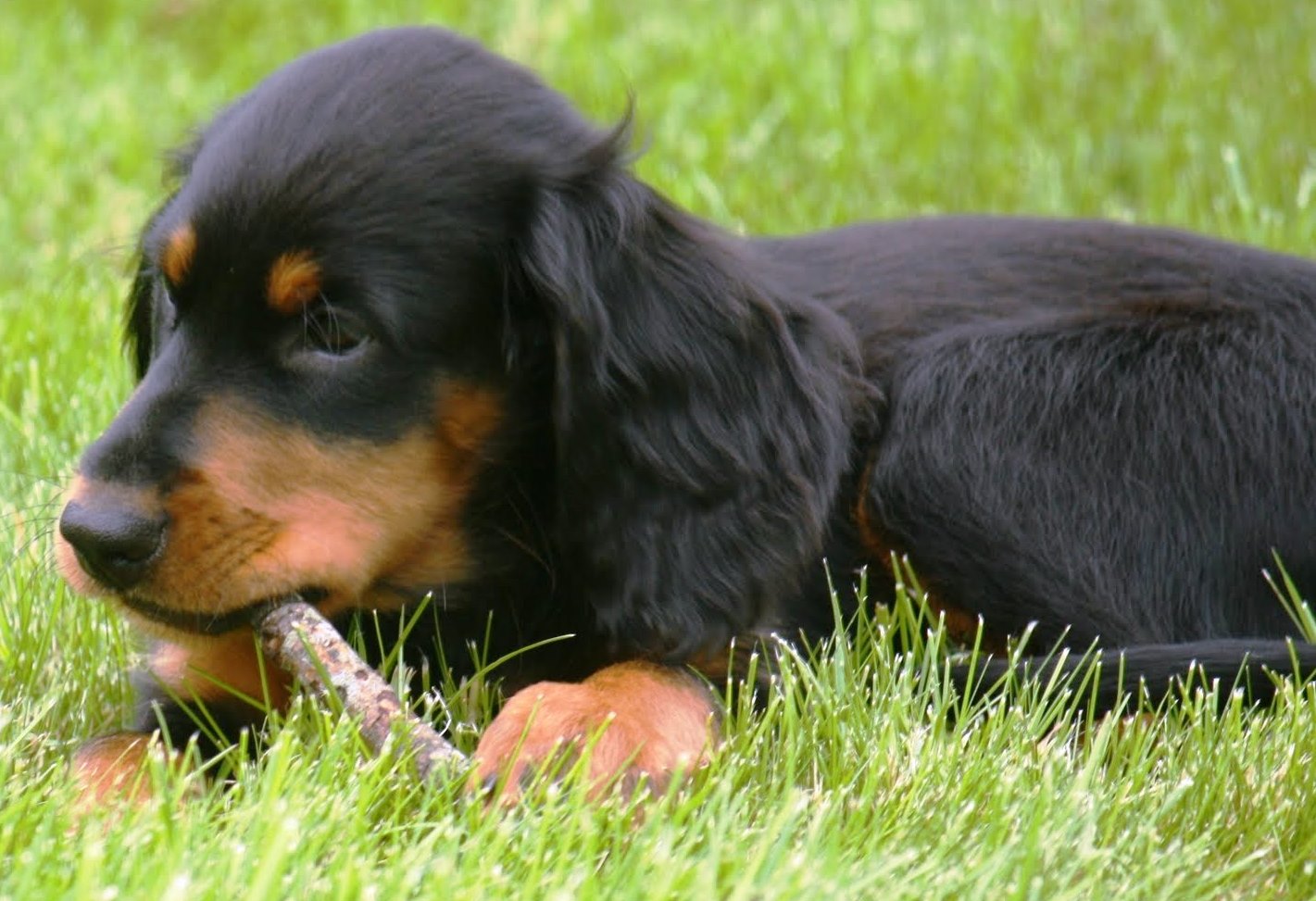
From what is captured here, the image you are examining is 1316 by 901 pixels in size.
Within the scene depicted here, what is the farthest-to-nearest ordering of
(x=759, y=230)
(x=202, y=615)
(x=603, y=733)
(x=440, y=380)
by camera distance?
(x=759, y=230)
(x=440, y=380)
(x=202, y=615)
(x=603, y=733)

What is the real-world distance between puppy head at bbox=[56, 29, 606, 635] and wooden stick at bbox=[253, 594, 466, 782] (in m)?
0.04

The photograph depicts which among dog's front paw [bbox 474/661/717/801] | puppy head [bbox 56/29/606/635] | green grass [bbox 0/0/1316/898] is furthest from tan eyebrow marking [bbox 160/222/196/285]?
dog's front paw [bbox 474/661/717/801]

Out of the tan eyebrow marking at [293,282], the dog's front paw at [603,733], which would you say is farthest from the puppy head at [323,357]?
the dog's front paw at [603,733]

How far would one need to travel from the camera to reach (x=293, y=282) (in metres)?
2.30

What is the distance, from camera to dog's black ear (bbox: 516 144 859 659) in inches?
95.8

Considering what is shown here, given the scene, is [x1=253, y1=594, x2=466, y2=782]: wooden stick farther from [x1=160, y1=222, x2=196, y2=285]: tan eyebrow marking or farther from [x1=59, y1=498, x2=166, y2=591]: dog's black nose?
[x1=160, y1=222, x2=196, y2=285]: tan eyebrow marking

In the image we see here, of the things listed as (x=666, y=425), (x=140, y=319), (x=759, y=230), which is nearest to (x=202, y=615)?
(x=666, y=425)

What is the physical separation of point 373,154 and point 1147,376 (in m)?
1.22

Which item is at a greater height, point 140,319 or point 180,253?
point 180,253

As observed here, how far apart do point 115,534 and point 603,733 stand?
0.59m

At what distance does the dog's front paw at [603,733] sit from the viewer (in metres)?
2.10

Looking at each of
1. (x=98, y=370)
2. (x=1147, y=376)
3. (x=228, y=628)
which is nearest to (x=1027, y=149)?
(x=1147, y=376)

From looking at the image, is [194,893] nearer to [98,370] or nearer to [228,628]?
[228,628]

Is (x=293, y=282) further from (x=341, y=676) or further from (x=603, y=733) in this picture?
(x=603, y=733)
